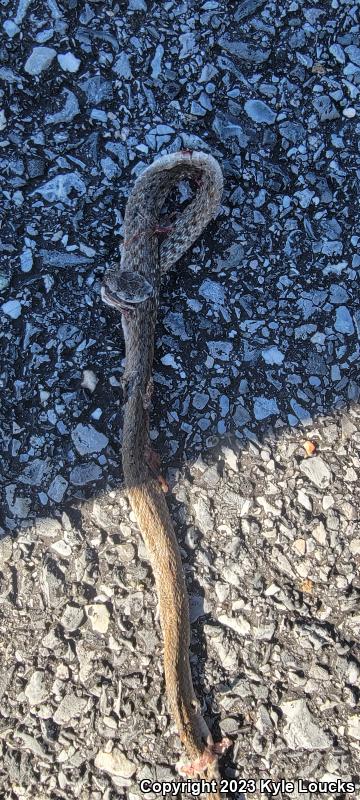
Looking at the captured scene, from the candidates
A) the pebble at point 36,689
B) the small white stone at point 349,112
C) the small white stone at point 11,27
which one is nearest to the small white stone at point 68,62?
the small white stone at point 11,27

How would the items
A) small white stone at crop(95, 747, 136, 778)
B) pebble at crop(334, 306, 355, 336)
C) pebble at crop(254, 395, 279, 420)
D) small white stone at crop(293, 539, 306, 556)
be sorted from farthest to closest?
pebble at crop(334, 306, 355, 336), pebble at crop(254, 395, 279, 420), small white stone at crop(293, 539, 306, 556), small white stone at crop(95, 747, 136, 778)

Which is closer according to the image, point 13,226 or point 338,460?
point 338,460

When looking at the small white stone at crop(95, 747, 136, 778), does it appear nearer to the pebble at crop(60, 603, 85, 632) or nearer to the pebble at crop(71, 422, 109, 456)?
the pebble at crop(60, 603, 85, 632)

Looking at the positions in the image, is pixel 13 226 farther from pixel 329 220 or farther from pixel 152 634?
pixel 152 634

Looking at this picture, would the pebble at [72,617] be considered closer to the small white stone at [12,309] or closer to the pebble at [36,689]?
the pebble at [36,689]

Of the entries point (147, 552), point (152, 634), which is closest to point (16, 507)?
point (147, 552)

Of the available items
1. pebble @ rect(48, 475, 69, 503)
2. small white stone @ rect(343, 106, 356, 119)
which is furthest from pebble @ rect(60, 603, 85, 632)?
small white stone @ rect(343, 106, 356, 119)
